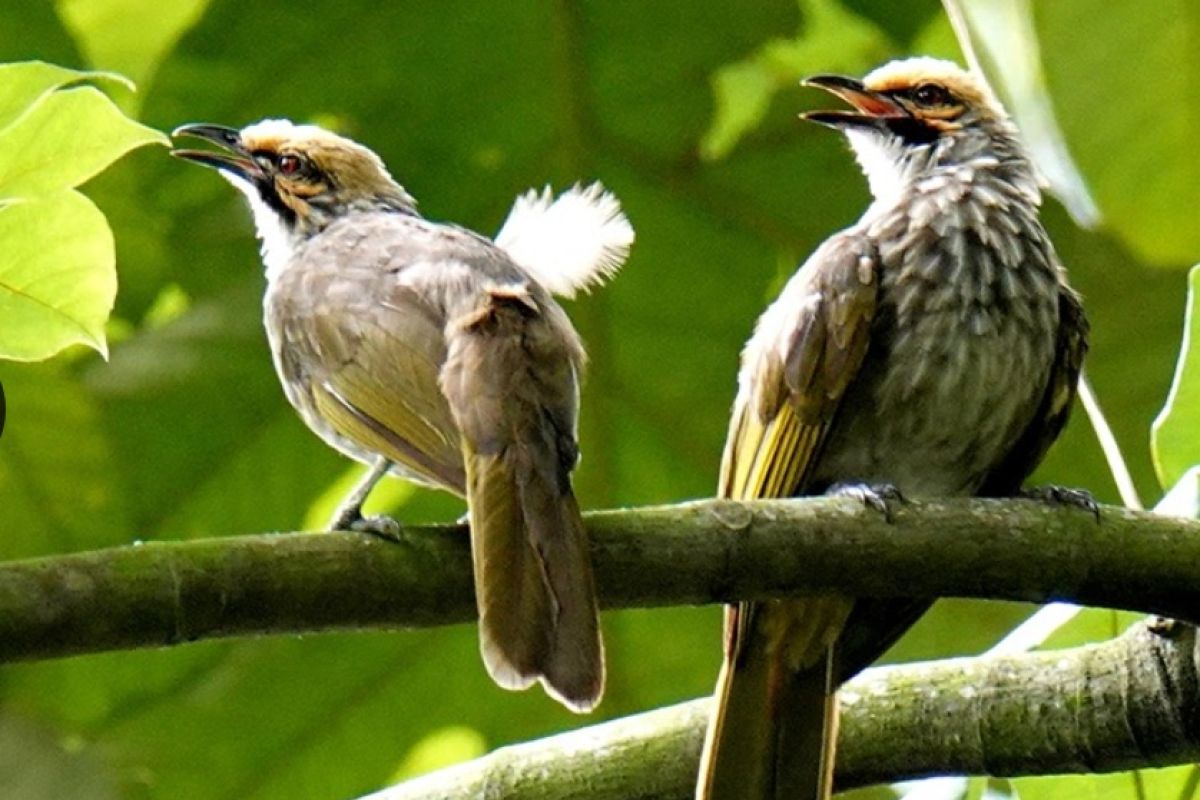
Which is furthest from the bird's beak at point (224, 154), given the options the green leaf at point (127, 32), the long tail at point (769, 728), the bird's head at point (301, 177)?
the long tail at point (769, 728)

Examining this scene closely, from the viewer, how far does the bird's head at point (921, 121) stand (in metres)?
4.33

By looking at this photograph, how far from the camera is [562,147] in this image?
4.13 m

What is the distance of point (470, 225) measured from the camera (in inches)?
168

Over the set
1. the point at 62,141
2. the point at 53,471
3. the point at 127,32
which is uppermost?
the point at 62,141

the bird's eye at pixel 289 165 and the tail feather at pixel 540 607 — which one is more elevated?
the tail feather at pixel 540 607

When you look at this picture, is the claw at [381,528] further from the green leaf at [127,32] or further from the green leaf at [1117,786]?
the green leaf at [127,32]

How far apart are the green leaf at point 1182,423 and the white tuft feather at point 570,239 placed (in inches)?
39.3

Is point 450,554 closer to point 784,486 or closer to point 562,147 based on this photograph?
point 784,486

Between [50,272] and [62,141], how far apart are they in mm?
151

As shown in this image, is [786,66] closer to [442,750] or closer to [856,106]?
[856,106]

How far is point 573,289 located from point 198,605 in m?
1.74

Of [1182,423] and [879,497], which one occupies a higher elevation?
[1182,423]

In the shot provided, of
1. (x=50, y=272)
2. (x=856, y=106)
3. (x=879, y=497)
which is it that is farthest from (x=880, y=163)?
(x=50, y=272)

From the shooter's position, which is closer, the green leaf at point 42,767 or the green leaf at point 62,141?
the green leaf at point 62,141
